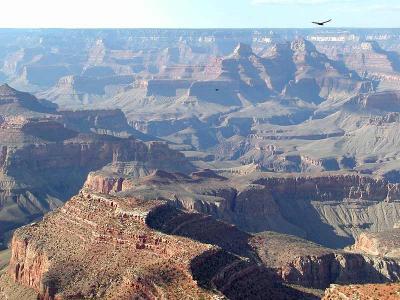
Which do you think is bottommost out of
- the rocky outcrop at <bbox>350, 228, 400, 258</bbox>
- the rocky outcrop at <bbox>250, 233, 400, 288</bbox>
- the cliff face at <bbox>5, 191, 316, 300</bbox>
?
the rocky outcrop at <bbox>350, 228, 400, 258</bbox>

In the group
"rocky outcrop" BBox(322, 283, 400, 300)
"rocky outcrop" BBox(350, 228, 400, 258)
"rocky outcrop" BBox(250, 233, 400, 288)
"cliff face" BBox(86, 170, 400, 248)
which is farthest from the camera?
"cliff face" BBox(86, 170, 400, 248)

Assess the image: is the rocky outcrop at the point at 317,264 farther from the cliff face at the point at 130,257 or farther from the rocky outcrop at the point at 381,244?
the rocky outcrop at the point at 381,244

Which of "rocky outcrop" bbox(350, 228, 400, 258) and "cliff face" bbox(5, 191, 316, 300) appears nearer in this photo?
"cliff face" bbox(5, 191, 316, 300)

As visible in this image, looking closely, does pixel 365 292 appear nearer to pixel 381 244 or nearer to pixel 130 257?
pixel 130 257

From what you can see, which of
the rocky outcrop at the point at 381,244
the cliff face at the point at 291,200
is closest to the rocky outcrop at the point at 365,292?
the rocky outcrop at the point at 381,244

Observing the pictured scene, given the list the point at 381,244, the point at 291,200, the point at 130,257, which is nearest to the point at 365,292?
the point at 130,257

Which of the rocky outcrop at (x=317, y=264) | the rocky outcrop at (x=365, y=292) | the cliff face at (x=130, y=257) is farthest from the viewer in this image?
the rocky outcrop at (x=317, y=264)

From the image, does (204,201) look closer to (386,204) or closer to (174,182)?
(174,182)

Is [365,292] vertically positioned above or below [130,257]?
above

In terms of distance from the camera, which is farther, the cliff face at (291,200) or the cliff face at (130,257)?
the cliff face at (291,200)

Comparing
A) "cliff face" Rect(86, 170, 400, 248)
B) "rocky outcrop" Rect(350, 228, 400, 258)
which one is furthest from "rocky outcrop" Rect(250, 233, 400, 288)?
"cliff face" Rect(86, 170, 400, 248)

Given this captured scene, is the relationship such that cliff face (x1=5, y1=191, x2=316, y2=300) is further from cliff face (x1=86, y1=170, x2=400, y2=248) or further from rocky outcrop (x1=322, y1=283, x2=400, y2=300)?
cliff face (x1=86, y1=170, x2=400, y2=248)

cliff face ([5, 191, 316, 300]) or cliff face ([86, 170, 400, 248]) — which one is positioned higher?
cliff face ([5, 191, 316, 300])
